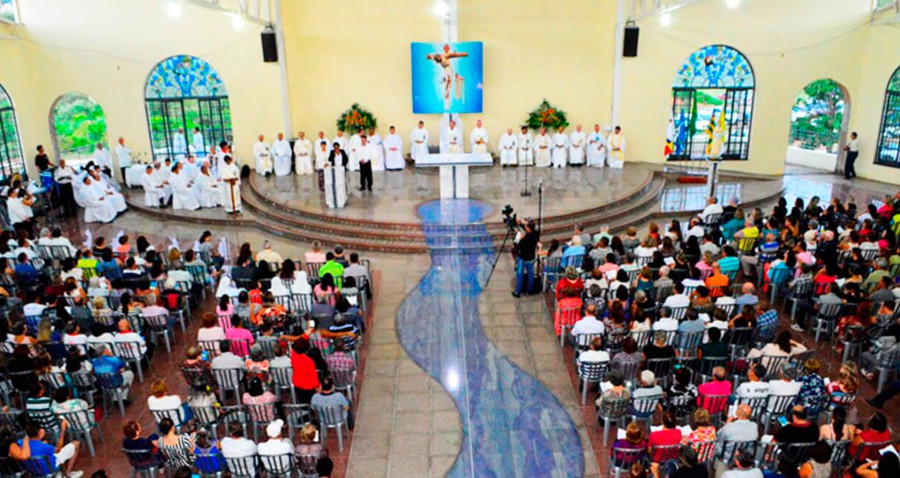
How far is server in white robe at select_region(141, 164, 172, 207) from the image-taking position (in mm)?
17312

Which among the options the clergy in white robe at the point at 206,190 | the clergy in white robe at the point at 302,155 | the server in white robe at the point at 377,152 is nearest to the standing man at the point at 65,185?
the clergy in white robe at the point at 206,190

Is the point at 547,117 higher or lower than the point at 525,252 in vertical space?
higher

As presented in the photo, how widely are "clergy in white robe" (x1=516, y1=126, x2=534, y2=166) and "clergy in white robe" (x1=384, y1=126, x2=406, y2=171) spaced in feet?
11.0

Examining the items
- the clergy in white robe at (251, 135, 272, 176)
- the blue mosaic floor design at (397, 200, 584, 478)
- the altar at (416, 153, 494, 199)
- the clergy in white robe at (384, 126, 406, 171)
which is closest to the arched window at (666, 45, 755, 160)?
the altar at (416, 153, 494, 199)

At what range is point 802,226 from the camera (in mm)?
12773

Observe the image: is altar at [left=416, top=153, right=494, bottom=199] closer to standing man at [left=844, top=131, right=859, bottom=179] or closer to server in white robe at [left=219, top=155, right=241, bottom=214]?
server in white robe at [left=219, top=155, right=241, bottom=214]

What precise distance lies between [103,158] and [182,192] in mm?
4150

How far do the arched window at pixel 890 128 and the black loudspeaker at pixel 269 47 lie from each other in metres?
16.5

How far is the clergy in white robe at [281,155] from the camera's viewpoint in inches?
758

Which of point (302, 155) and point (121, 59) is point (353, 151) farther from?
point (121, 59)

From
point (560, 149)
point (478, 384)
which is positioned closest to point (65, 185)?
point (560, 149)

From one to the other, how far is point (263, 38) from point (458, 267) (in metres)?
9.97

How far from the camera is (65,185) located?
17.3 metres

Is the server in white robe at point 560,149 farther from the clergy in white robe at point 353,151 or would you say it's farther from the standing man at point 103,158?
the standing man at point 103,158
